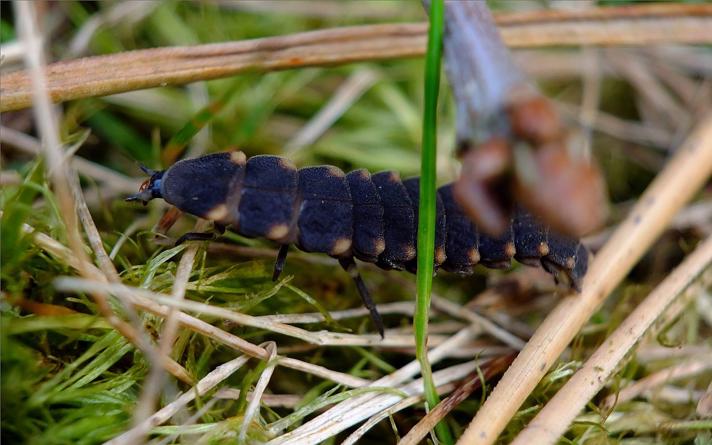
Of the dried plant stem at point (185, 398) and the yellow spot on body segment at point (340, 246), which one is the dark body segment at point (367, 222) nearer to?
the yellow spot on body segment at point (340, 246)

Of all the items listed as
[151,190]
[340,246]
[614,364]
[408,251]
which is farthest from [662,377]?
[151,190]

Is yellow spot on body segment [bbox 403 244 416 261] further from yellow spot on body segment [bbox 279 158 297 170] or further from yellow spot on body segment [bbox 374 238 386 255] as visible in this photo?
yellow spot on body segment [bbox 279 158 297 170]

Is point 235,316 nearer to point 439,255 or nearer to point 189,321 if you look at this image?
point 189,321

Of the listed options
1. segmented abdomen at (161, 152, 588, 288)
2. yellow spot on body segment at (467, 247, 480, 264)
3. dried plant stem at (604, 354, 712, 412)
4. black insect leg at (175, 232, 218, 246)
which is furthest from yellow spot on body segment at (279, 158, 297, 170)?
dried plant stem at (604, 354, 712, 412)

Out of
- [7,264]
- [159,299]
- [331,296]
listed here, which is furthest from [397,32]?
[7,264]

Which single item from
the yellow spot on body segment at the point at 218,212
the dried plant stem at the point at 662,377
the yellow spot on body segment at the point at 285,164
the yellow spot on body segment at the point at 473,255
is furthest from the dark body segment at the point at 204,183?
the dried plant stem at the point at 662,377

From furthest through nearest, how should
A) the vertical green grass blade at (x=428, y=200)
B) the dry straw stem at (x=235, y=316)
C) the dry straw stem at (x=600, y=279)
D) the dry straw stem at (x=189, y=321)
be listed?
the dry straw stem at (x=600, y=279) < the dry straw stem at (x=189, y=321) < the vertical green grass blade at (x=428, y=200) < the dry straw stem at (x=235, y=316)
